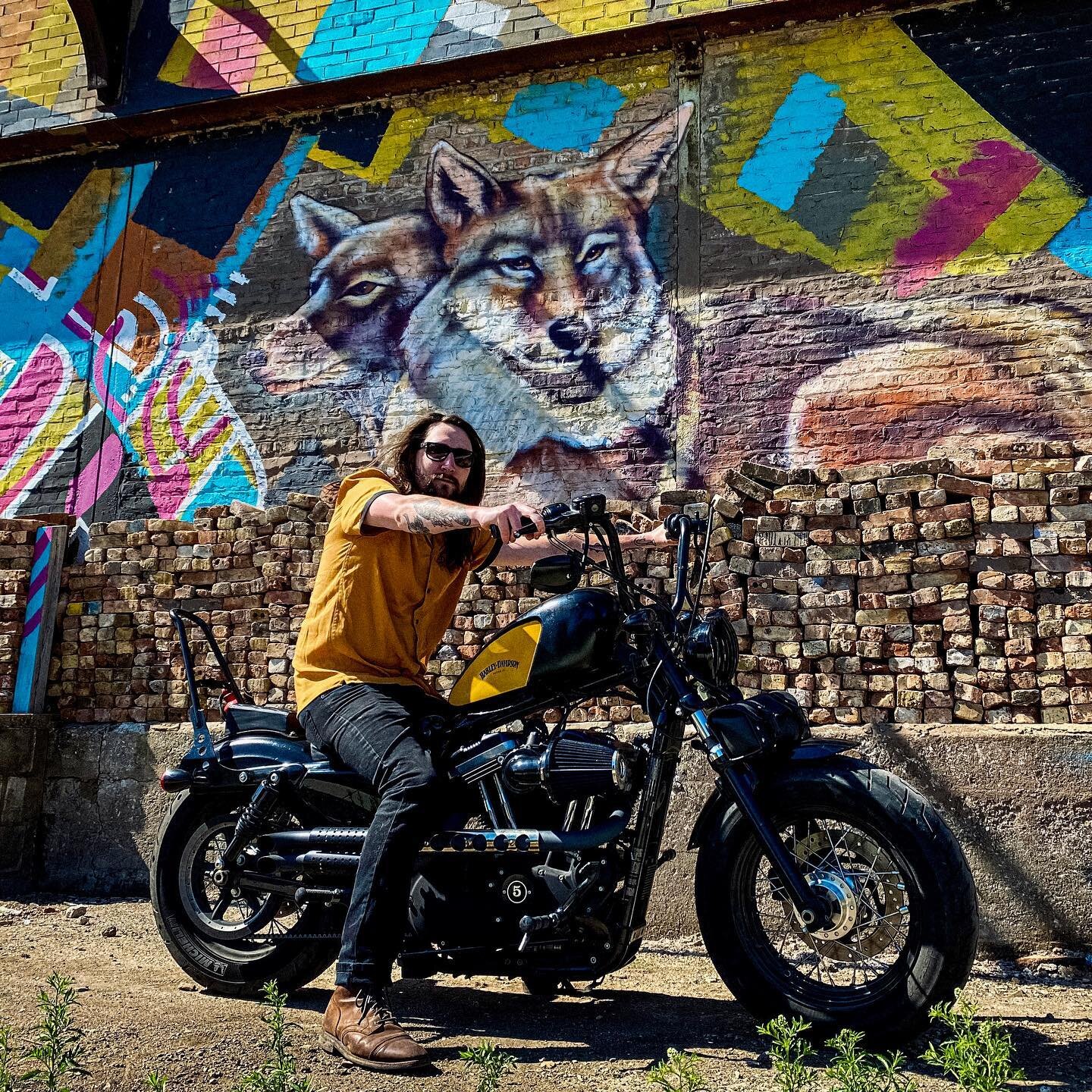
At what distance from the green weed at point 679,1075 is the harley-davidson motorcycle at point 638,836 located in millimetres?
330

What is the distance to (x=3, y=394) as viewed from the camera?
923cm

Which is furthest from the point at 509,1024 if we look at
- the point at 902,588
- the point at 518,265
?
the point at 518,265

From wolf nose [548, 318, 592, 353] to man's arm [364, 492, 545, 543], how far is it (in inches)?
167

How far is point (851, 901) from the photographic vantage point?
3.06 meters

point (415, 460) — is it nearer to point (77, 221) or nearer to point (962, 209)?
point (962, 209)

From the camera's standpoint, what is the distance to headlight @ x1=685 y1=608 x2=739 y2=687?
10.8 feet

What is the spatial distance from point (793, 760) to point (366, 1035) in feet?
4.59

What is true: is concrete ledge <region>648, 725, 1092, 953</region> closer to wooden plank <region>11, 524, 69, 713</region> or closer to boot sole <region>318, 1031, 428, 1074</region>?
boot sole <region>318, 1031, 428, 1074</region>

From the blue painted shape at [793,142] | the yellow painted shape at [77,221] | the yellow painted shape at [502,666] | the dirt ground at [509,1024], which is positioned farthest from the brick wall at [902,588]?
the yellow painted shape at [77,221]

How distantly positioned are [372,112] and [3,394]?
3.77 meters

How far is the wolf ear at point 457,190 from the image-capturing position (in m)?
8.14

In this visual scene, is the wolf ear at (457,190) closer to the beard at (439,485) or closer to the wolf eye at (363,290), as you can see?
the wolf eye at (363,290)

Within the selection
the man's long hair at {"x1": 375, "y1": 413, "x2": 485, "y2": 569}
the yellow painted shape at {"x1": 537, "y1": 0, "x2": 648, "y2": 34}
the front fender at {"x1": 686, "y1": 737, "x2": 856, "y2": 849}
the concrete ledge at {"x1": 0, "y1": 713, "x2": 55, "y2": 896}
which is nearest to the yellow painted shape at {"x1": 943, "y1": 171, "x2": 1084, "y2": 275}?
the yellow painted shape at {"x1": 537, "y1": 0, "x2": 648, "y2": 34}

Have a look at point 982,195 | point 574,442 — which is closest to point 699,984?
point 574,442
